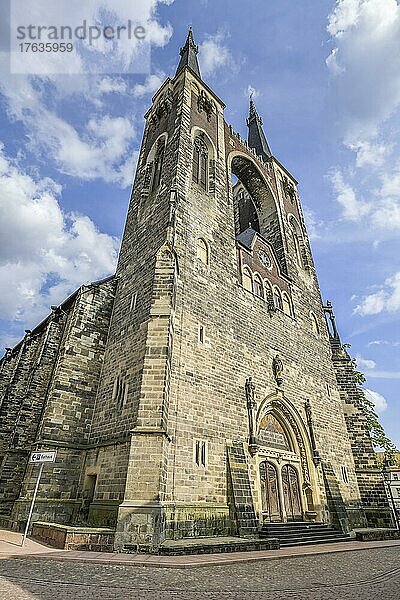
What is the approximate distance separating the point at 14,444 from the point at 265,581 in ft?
39.3

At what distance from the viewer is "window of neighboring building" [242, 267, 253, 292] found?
17513mm

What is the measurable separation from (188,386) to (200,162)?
12.6m

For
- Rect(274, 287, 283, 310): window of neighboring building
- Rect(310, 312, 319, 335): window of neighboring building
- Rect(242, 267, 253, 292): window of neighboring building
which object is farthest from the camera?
Rect(310, 312, 319, 335): window of neighboring building

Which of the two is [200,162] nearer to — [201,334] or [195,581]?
[201,334]

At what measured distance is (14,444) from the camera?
14180 mm

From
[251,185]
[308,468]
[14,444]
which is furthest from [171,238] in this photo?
[251,185]

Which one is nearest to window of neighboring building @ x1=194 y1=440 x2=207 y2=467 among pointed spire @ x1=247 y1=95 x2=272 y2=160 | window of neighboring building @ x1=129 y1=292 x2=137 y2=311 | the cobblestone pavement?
the cobblestone pavement

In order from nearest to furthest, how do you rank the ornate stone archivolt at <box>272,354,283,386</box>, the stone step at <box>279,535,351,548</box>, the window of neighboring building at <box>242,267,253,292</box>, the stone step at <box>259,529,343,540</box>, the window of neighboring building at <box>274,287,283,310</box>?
1. the stone step at <box>279,535,351,548</box>
2. the stone step at <box>259,529,343,540</box>
3. the ornate stone archivolt at <box>272,354,283,386</box>
4. the window of neighboring building at <box>242,267,253,292</box>
5. the window of neighboring building at <box>274,287,283,310</box>

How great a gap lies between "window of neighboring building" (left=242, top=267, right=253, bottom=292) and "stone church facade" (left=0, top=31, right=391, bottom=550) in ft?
0.37

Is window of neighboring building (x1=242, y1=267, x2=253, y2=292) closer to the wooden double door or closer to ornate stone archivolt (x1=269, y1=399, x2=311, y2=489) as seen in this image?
ornate stone archivolt (x1=269, y1=399, x2=311, y2=489)

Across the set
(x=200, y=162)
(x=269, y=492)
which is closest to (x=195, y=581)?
(x=269, y=492)

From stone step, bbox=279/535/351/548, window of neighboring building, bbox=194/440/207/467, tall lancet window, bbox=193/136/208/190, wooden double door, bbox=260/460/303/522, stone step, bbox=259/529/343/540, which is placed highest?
tall lancet window, bbox=193/136/208/190

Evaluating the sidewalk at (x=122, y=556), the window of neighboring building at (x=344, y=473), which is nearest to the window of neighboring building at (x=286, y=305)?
the window of neighboring building at (x=344, y=473)

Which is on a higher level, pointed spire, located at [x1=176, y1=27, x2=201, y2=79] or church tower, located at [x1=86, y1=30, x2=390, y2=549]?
pointed spire, located at [x1=176, y1=27, x2=201, y2=79]
